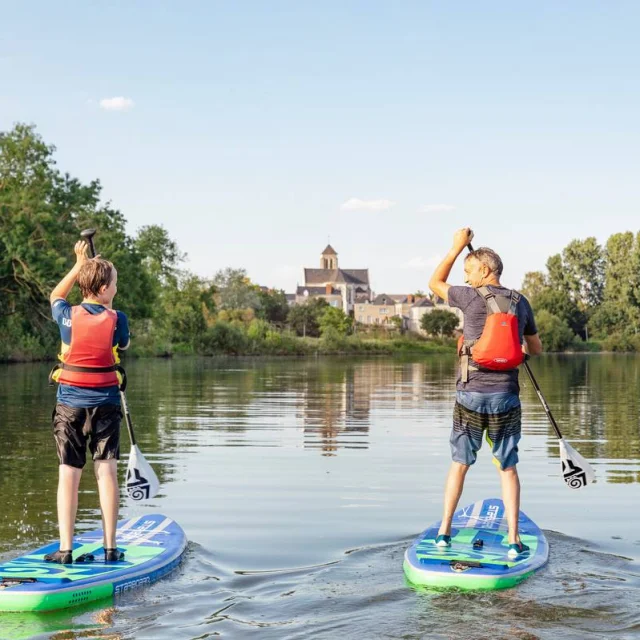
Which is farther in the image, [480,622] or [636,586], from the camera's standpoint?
[636,586]

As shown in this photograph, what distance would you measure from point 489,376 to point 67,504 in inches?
114

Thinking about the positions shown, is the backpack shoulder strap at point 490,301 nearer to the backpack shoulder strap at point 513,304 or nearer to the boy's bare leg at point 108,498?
the backpack shoulder strap at point 513,304

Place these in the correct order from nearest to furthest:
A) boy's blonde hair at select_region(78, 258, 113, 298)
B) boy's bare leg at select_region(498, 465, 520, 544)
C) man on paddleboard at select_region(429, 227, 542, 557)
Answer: boy's blonde hair at select_region(78, 258, 113, 298) → man on paddleboard at select_region(429, 227, 542, 557) → boy's bare leg at select_region(498, 465, 520, 544)

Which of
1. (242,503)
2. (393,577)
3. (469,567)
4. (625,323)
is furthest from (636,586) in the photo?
(625,323)

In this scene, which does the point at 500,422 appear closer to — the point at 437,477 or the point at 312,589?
the point at 312,589

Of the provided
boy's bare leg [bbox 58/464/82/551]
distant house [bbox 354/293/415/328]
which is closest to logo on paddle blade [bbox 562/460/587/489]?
boy's bare leg [bbox 58/464/82/551]

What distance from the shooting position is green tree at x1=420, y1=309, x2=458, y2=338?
128625 millimetres

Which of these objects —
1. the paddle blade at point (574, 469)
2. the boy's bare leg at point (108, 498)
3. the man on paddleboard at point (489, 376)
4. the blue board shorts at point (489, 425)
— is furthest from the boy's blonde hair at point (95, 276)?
the paddle blade at point (574, 469)

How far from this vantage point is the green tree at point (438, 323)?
129 m

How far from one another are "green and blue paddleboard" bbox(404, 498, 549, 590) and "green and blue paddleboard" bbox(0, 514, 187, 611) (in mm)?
1689

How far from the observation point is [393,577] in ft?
20.1

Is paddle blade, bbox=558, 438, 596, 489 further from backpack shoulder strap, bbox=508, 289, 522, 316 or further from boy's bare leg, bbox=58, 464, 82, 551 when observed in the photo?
boy's bare leg, bbox=58, 464, 82, 551

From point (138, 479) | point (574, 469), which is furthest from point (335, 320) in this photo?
point (138, 479)

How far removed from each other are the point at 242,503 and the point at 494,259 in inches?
160
